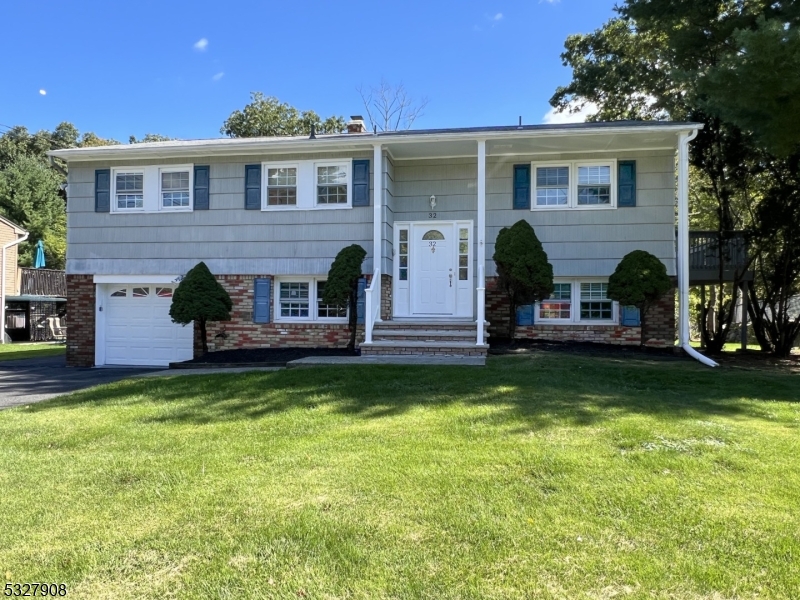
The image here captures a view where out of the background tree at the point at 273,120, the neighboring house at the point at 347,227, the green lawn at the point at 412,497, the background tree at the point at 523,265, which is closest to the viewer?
the green lawn at the point at 412,497

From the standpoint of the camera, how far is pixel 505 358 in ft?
28.4

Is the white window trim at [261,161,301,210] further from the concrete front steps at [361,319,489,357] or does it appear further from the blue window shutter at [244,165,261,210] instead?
the concrete front steps at [361,319,489,357]

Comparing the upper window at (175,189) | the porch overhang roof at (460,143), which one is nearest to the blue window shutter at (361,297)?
the porch overhang roof at (460,143)

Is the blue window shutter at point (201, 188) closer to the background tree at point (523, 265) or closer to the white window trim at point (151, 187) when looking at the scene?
the white window trim at point (151, 187)

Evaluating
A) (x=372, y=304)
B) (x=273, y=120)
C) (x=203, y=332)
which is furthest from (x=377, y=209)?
(x=273, y=120)

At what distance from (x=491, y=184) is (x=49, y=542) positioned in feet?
32.8

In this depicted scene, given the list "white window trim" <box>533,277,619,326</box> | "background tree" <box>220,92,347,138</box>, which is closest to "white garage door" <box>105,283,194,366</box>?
"white window trim" <box>533,277,619,326</box>

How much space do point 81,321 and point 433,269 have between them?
309 inches

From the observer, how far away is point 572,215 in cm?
1112

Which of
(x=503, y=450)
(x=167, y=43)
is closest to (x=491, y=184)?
(x=503, y=450)

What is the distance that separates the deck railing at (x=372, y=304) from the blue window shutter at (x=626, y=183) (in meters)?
5.01

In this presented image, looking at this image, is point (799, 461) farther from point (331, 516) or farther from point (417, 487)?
point (331, 516)

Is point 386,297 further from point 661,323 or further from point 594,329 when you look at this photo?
point 661,323

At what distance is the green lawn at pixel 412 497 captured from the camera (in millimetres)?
2598
